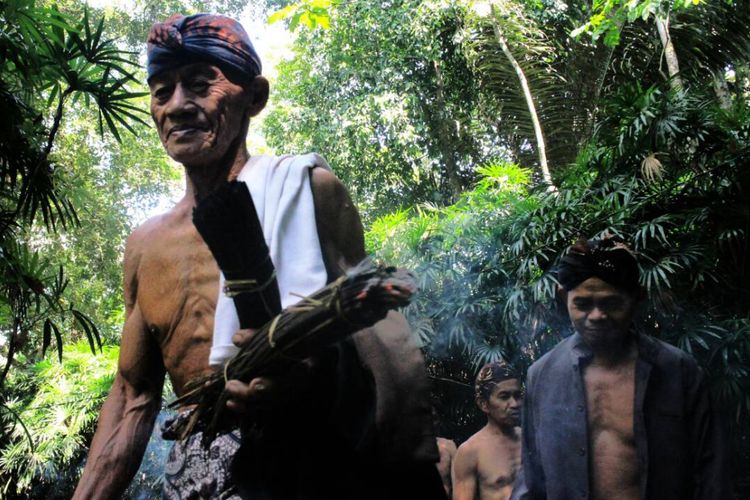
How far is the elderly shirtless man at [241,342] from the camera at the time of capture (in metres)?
1.78

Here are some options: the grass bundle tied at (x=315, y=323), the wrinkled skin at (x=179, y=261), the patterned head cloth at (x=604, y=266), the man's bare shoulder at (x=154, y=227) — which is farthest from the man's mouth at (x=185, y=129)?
the patterned head cloth at (x=604, y=266)

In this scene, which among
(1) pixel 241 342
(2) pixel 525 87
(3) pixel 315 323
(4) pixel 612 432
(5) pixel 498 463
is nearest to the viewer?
(3) pixel 315 323

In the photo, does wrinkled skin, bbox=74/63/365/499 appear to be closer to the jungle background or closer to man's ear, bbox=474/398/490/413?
the jungle background

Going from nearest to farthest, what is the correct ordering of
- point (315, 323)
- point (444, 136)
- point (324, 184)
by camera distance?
1. point (315, 323)
2. point (324, 184)
3. point (444, 136)

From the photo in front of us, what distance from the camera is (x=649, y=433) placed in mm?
3785

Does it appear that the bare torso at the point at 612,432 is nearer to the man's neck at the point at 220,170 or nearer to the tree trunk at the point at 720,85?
the man's neck at the point at 220,170

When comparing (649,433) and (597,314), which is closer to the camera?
(649,433)

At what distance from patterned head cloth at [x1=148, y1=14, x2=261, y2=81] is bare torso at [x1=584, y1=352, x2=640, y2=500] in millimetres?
2429

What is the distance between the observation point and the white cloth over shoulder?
185 centimetres

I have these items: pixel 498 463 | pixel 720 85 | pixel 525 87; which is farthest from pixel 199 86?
pixel 525 87

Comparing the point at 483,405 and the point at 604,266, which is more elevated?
the point at 604,266

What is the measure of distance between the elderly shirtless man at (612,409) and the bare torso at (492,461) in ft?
6.55

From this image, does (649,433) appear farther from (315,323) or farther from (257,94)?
(315,323)

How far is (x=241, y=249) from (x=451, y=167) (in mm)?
13913
